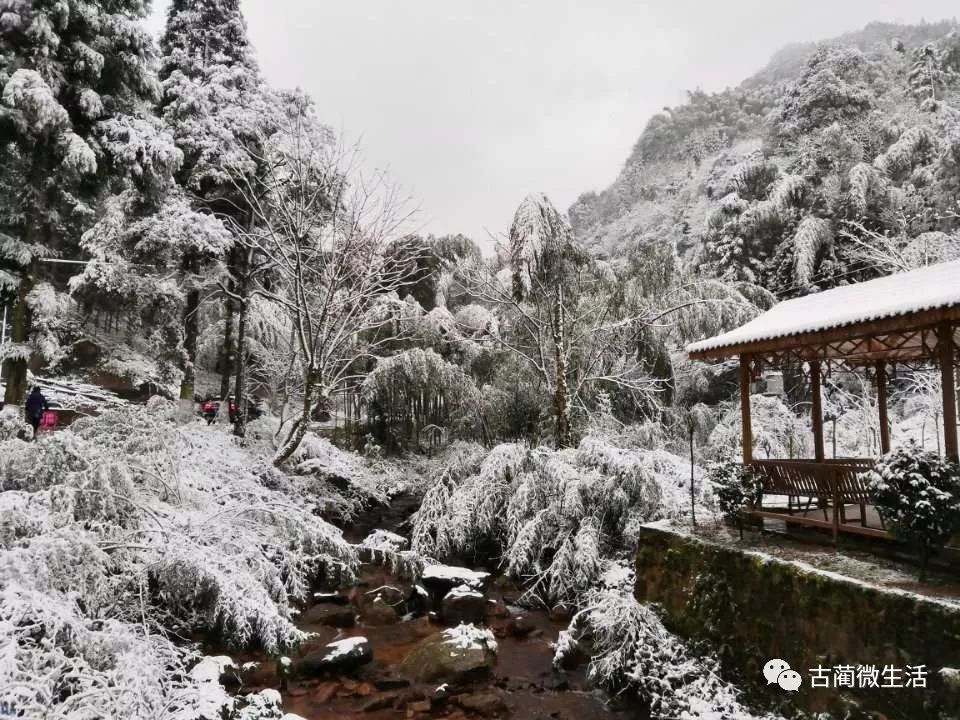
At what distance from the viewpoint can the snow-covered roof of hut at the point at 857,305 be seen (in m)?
5.37

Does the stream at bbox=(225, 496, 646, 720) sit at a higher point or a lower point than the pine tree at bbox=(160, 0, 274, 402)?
lower

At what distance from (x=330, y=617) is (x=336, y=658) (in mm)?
1495

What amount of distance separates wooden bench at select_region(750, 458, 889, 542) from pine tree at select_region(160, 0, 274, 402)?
1123 cm

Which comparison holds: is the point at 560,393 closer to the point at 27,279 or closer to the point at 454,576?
the point at 454,576

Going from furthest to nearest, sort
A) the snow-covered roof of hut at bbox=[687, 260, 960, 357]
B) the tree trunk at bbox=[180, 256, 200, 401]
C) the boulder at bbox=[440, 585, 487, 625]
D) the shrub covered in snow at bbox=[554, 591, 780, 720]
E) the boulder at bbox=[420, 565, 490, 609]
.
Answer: the tree trunk at bbox=[180, 256, 200, 401] < the boulder at bbox=[420, 565, 490, 609] < the boulder at bbox=[440, 585, 487, 625] < the shrub covered in snow at bbox=[554, 591, 780, 720] < the snow-covered roof of hut at bbox=[687, 260, 960, 357]

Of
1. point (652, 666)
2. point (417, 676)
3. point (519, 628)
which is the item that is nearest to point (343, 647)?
point (417, 676)

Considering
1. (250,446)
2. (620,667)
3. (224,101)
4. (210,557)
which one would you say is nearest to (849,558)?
(620,667)

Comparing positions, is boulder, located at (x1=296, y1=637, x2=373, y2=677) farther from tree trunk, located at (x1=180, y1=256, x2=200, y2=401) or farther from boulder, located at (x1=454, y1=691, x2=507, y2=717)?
tree trunk, located at (x1=180, y1=256, x2=200, y2=401)

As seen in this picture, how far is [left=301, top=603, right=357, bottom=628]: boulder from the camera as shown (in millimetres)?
7844

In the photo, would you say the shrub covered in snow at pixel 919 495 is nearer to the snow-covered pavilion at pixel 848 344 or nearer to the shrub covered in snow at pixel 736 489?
the snow-covered pavilion at pixel 848 344

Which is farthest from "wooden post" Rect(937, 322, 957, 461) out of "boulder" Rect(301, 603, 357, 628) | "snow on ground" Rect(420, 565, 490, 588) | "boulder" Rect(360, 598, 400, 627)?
"boulder" Rect(301, 603, 357, 628)

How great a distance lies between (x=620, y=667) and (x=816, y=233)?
15750 millimetres

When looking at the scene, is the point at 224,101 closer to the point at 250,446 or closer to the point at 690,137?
the point at 250,446

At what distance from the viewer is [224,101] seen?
14406mm
